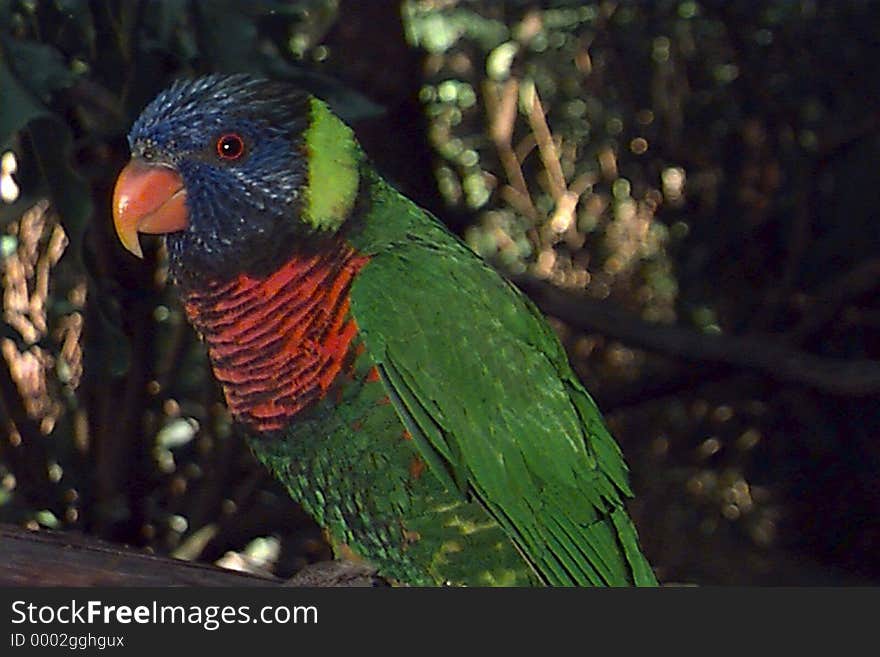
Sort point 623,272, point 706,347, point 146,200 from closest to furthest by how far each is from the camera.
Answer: point 146,200, point 706,347, point 623,272

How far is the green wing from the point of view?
97 cm

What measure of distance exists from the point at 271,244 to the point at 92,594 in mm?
A: 326

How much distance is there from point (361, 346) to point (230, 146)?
7.6 inches

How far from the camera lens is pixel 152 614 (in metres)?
0.99

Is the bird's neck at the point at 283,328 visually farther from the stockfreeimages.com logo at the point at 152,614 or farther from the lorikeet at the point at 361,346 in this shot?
the stockfreeimages.com logo at the point at 152,614

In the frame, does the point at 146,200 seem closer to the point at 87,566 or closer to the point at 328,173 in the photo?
the point at 328,173

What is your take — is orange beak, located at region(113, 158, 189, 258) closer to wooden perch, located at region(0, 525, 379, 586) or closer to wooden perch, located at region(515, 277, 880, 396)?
wooden perch, located at region(0, 525, 379, 586)

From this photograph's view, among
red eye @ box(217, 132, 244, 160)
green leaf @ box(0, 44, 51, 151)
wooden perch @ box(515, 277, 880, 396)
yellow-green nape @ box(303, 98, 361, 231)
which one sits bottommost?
wooden perch @ box(515, 277, 880, 396)

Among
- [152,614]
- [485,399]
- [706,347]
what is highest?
[485,399]

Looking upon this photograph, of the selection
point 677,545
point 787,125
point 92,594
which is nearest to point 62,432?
point 92,594

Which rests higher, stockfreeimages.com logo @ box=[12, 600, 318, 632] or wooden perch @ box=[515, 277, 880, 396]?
stockfreeimages.com logo @ box=[12, 600, 318, 632]

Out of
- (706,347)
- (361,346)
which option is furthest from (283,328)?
(706,347)

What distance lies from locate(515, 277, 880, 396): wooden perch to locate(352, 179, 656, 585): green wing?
0.70 metres

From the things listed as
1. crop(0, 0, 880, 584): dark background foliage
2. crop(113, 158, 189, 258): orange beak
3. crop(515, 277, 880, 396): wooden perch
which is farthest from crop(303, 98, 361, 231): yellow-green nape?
crop(515, 277, 880, 396): wooden perch
